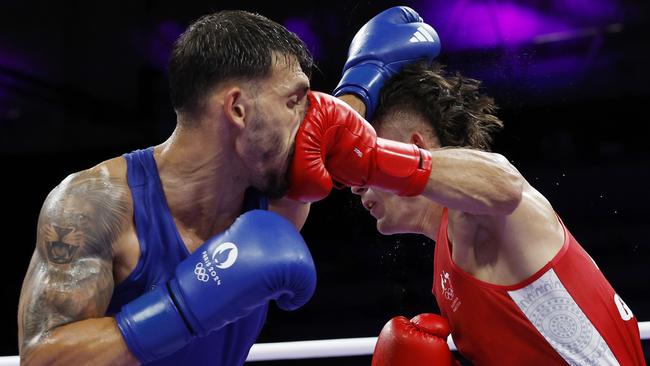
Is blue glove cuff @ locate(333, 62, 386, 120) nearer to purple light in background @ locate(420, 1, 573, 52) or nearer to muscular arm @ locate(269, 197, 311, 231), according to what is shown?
muscular arm @ locate(269, 197, 311, 231)

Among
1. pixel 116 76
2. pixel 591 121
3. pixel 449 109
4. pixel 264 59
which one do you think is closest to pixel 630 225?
pixel 591 121

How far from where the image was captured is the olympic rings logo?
5.25 ft

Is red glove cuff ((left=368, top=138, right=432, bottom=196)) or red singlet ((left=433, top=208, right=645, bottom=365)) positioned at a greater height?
red glove cuff ((left=368, top=138, right=432, bottom=196))

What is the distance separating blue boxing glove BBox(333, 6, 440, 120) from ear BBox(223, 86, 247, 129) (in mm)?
685

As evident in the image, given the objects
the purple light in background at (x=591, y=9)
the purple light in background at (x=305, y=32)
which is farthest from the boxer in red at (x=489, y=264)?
the purple light in background at (x=591, y=9)

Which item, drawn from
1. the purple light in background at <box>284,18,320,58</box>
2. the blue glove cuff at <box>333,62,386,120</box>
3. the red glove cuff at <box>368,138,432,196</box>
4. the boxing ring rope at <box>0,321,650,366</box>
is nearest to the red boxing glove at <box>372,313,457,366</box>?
the boxing ring rope at <box>0,321,650,366</box>

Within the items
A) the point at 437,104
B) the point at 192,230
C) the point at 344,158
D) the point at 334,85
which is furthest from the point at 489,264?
the point at 334,85

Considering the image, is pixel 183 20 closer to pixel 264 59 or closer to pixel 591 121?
pixel 591 121

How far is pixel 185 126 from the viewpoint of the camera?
6.02 ft

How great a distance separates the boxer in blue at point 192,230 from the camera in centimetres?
158

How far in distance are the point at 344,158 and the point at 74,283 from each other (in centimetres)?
67

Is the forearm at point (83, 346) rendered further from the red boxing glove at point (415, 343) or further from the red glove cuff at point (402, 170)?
the red boxing glove at point (415, 343)

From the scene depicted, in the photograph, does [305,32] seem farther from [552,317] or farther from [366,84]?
[552,317]

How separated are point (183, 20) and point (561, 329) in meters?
4.89
